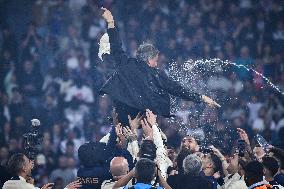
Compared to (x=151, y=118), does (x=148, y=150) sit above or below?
below

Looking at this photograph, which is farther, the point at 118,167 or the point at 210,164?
the point at 210,164

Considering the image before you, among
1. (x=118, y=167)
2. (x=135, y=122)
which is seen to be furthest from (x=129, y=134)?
(x=118, y=167)

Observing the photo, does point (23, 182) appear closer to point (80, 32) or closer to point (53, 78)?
point (53, 78)

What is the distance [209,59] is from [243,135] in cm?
590

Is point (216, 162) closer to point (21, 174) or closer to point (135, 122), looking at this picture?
point (135, 122)

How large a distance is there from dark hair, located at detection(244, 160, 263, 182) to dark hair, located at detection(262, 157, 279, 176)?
317 millimetres

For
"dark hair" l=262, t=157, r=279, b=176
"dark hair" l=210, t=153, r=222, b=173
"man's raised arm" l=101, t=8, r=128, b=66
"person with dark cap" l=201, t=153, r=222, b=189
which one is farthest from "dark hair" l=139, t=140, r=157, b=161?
"man's raised arm" l=101, t=8, r=128, b=66

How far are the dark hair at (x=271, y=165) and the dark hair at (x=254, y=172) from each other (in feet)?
1.04

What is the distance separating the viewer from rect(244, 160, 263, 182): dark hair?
5.74 meters

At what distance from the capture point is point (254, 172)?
18.8 ft

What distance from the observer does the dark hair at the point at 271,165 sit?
19.9 feet

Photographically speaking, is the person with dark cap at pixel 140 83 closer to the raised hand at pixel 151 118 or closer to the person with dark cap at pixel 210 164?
the raised hand at pixel 151 118

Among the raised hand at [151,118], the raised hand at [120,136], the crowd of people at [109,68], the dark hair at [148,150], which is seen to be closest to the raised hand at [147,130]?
the raised hand at [151,118]

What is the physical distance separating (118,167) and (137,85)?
54.0 inches
